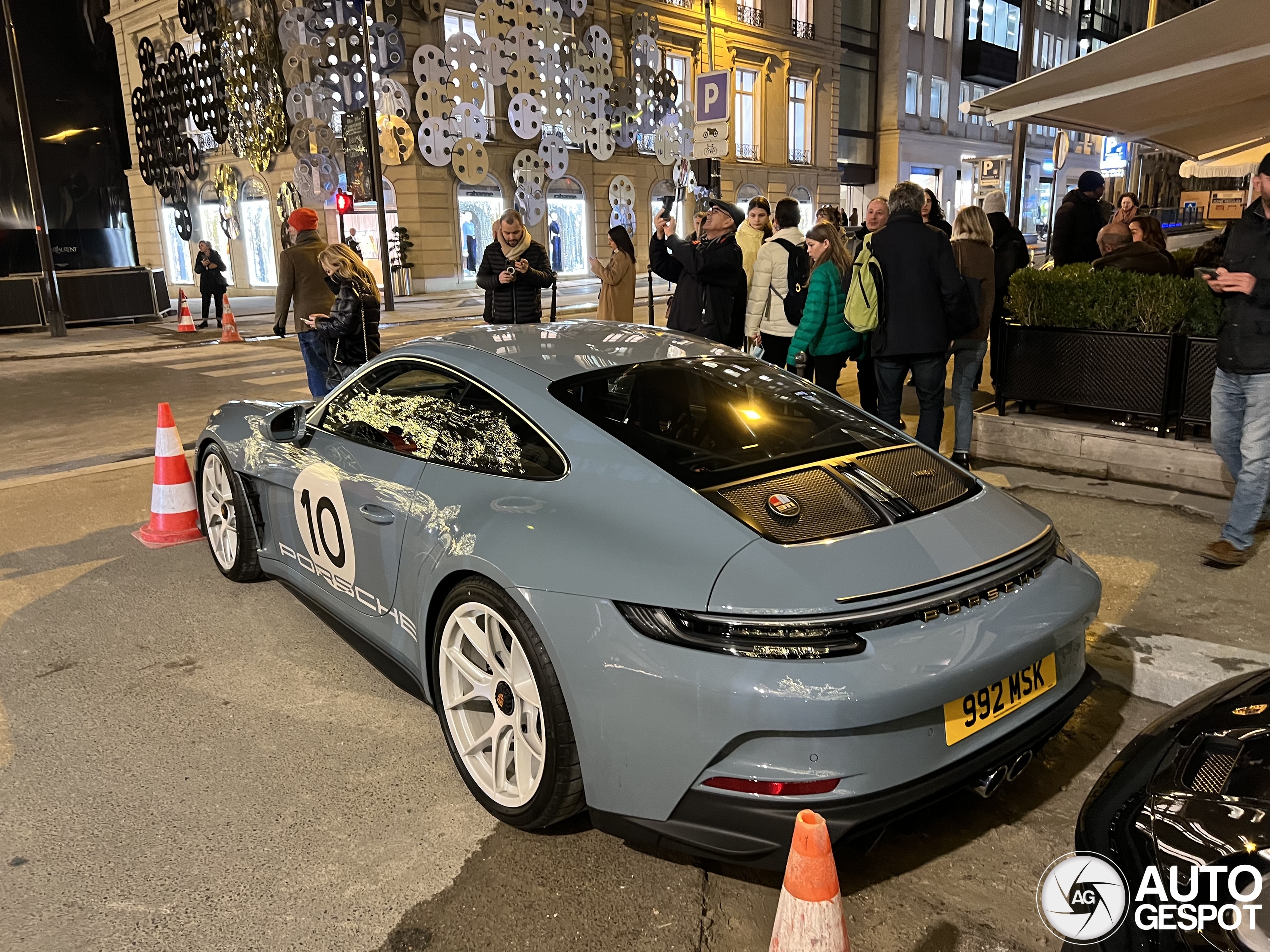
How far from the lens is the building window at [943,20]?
48.3 metres

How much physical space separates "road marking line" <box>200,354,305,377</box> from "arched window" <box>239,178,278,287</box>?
779 inches

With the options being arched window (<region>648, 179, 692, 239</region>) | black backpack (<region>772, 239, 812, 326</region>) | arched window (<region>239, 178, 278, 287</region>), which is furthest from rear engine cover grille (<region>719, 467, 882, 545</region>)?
arched window (<region>648, 179, 692, 239</region>)

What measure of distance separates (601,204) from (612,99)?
3685 mm

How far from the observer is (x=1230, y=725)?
2066 mm

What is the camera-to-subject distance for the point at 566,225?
3456cm

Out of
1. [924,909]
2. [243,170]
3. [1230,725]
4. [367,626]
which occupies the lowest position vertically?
[924,909]

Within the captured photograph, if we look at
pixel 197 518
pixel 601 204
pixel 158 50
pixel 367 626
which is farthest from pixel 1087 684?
pixel 158 50

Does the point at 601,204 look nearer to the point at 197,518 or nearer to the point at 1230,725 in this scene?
the point at 197,518

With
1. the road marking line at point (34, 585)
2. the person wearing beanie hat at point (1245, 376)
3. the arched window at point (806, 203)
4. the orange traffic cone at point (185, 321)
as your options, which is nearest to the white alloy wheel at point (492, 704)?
the road marking line at point (34, 585)

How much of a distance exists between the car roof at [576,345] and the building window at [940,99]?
51.1 m

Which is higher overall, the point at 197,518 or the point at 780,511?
the point at 780,511

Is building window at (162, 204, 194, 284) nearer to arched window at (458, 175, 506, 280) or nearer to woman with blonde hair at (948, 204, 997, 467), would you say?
arched window at (458, 175, 506, 280)

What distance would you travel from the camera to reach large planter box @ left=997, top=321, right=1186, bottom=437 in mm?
6125

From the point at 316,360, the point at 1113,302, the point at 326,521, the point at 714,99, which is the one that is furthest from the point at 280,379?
the point at 1113,302
